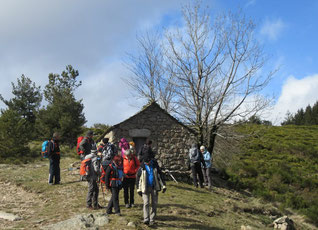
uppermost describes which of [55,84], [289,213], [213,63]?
[55,84]

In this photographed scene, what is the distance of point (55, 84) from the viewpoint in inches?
1096

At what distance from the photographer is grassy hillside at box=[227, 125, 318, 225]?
15078mm

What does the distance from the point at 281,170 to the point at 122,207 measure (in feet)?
55.6

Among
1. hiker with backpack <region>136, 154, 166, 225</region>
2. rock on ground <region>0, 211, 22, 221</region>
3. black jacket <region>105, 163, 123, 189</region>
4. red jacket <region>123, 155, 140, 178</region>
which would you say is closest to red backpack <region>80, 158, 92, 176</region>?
black jacket <region>105, 163, 123, 189</region>

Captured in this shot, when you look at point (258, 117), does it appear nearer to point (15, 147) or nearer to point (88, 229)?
point (88, 229)

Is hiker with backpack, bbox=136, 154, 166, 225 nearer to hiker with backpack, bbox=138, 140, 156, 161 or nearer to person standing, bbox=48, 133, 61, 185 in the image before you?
hiker with backpack, bbox=138, 140, 156, 161

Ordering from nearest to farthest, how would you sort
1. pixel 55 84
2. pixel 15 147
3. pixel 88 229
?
pixel 88 229, pixel 15 147, pixel 55 84

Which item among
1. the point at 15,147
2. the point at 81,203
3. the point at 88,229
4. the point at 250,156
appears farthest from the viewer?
the point at 250,156

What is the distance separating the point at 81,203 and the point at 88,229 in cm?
248

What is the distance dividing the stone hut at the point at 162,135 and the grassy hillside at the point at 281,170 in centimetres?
394

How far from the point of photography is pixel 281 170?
2089 cm

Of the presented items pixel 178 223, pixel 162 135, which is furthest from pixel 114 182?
pixel 162 135

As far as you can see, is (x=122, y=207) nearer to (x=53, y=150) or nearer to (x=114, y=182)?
(x=114, y=182)

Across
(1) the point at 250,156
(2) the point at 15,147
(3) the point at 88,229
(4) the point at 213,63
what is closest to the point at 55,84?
(2) the point at 15,147
